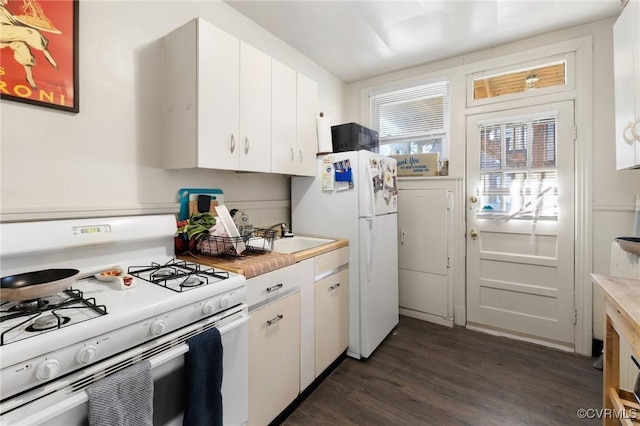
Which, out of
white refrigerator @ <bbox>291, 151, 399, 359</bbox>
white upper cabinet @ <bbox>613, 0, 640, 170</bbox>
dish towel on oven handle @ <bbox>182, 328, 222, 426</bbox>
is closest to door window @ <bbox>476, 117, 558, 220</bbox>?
white upper cabinet @ <bbox>613, 0, 640, 170</bbox>

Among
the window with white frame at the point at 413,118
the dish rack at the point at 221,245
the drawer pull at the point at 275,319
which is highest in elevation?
the window with white frame at the point at 413,118

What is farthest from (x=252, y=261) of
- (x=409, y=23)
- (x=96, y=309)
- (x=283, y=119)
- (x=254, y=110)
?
(x=409, y=23)

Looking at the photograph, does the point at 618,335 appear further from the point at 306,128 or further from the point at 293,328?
the point at 306,128

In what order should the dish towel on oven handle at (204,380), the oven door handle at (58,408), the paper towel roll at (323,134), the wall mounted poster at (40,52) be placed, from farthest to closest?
the paper towel roll at (323,134)
the wall mounted poster at (40,52)
the dish towel on oven handle at (204,380)
the oven door handle at (58,408)

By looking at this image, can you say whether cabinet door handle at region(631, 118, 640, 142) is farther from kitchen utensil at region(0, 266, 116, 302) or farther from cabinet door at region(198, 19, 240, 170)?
kitchen utensil at region(0, 266, 116, 302)

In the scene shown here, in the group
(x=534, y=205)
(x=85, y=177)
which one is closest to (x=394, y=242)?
(x=534, y=205)

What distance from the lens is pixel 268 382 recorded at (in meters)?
1.53

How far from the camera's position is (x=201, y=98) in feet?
4.94

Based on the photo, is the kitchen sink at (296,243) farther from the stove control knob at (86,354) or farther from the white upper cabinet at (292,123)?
the stove control knob at (86,354)

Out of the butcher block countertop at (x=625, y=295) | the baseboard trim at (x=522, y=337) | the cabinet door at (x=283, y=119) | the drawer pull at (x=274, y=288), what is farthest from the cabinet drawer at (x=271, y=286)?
the baseboard trim at (x=522, y=337)

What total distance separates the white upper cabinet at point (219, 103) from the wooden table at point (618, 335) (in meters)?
1.82

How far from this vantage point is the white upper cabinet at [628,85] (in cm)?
147

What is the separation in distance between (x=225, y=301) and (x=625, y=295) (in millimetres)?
1660

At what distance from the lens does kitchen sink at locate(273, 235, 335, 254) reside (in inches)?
87.1
